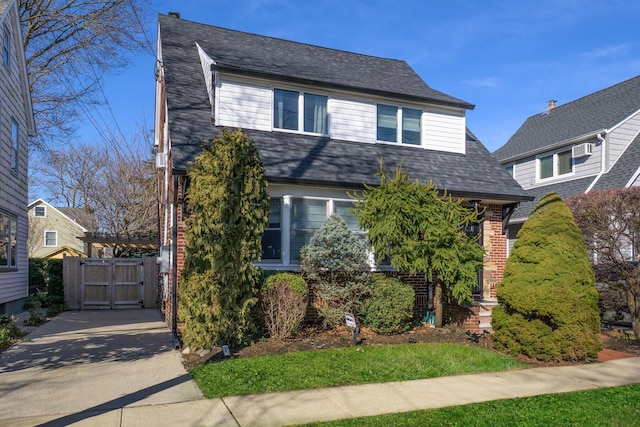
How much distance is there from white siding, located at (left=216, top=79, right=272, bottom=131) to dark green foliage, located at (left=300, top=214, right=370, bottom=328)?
3.45m

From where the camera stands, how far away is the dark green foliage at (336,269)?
375 inches

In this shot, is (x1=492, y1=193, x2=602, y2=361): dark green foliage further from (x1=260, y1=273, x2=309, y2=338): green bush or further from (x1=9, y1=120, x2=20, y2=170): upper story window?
(x1=9, y1=120, x2=20, y2=170): upper story window

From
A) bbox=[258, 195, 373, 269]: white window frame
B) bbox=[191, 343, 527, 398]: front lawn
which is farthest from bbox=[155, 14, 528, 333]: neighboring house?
bbox=[191, 343, 527, 398]: front lawn

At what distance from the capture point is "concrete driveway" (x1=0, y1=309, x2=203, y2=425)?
5719 mm

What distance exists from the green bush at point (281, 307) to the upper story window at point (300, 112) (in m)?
4.71

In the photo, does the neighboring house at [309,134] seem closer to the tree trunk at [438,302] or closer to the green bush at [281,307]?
the tree trunk at [438,302]

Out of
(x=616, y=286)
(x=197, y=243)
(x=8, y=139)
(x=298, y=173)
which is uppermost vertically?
(x=8, y=139)

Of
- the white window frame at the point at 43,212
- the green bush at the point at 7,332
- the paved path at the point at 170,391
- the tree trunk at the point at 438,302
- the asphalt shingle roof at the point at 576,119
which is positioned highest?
the asphalt shingle roof at the point at 576,119

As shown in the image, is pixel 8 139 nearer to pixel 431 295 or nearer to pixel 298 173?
pixel 298 173

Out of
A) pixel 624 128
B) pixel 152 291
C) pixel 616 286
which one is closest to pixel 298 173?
pixel 616 286

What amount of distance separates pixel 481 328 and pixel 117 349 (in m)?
7.21

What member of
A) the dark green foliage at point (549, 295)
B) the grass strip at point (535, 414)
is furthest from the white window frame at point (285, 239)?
the grass strip at point (535, 414)

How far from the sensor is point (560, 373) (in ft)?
24.6

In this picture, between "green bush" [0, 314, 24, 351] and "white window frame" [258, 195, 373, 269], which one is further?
"white window frame" [258, 195, 373, 269]
